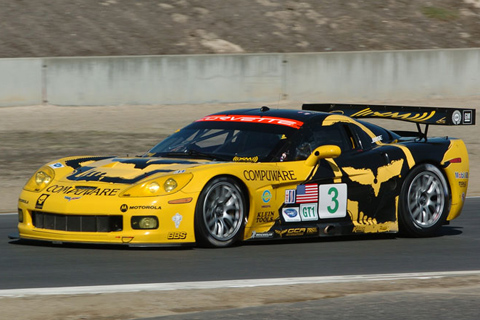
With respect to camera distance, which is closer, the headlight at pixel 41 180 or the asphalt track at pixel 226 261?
the asphalt track at pixel 226 261

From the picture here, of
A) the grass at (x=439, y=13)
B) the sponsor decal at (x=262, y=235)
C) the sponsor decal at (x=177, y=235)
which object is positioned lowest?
the sponsor decal at (x=262, y=235)

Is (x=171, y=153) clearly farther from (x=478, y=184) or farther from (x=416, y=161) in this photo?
(x=478, y=184)

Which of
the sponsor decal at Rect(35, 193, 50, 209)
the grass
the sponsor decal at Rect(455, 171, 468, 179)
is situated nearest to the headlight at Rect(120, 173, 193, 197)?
the sponsor decal at Rect(35, 193, 50, 209)

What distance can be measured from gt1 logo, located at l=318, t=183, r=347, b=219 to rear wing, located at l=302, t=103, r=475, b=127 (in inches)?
56.9

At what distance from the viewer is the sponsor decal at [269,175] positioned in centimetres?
828

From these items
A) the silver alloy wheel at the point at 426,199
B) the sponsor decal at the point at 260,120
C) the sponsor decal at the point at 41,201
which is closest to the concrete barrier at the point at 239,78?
the sponsor decal at the point at 260,120

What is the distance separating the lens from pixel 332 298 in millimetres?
6223

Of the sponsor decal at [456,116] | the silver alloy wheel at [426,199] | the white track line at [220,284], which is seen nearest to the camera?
the white track line at [220,284]

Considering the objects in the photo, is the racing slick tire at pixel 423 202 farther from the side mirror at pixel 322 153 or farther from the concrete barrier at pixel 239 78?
the concrete barrier at pixel 239 78

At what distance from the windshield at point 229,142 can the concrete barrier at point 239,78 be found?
34.3 ft

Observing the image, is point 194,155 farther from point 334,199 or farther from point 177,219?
point 334,199

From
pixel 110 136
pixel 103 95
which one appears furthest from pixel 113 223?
pixel 103 95

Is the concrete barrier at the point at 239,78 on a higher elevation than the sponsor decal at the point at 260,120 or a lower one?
higher

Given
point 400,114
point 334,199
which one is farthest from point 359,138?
point 400,114
